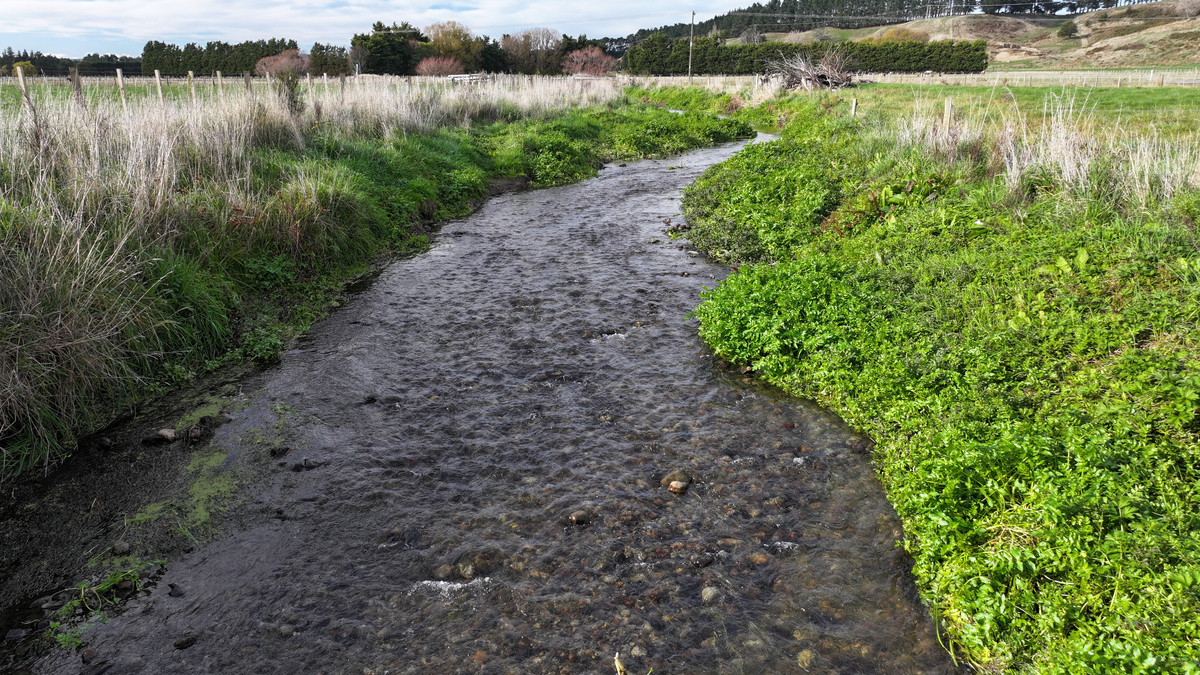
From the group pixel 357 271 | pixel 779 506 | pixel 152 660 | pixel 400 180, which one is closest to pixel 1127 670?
pixel 779 506

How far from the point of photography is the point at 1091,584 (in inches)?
136

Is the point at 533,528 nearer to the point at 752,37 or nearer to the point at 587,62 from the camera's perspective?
the point at 587,62

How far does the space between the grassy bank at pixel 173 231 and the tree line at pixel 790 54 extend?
169 feet

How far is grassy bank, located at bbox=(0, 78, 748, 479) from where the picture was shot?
18.1 feet

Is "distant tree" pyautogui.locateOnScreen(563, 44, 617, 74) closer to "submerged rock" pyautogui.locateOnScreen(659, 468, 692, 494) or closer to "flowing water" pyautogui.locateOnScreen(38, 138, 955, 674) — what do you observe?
"flowing water" pyautogui.locateOnScreen(38, 138, 955, 674)

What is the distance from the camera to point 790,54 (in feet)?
206

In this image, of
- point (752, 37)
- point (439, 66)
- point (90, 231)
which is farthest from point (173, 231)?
point (752, 37)

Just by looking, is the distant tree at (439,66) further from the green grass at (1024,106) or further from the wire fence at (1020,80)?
the green grass at (1024,106)

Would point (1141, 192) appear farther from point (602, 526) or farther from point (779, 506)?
point (602, 526)

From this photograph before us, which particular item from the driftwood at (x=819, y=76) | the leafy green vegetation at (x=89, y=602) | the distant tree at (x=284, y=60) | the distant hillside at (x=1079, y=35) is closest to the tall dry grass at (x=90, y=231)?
the leafy green vegetation at (x=89, y=602)

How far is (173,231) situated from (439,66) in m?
53.6

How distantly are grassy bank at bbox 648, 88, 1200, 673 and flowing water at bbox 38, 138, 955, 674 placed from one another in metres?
0.45

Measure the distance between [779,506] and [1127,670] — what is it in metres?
2.30

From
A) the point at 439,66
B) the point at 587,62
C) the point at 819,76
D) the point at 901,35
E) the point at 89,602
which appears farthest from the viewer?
the point at 901,35
